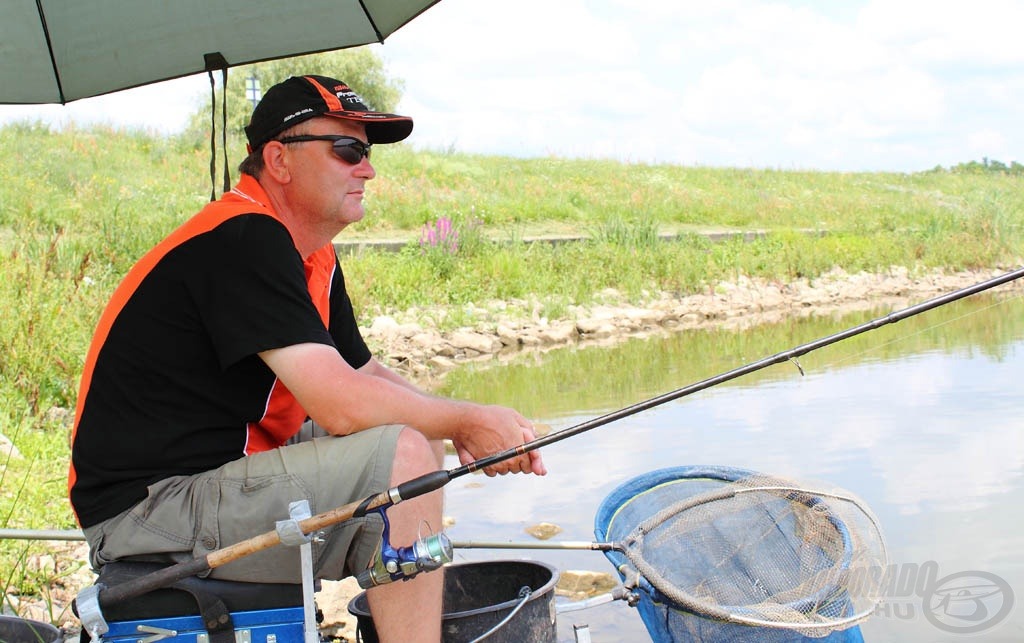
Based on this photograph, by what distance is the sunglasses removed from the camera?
106 inches

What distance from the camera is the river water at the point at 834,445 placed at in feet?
13.3

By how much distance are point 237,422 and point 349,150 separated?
28.5 inches

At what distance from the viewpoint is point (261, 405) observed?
249cm

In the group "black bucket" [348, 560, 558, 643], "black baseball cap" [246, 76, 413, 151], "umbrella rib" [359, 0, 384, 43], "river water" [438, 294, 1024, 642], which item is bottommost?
"river water" [438, 294, 1024, 642]

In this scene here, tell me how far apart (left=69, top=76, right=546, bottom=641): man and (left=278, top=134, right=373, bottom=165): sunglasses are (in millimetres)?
Result: 234

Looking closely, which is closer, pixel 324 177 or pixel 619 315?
pixel 324 177

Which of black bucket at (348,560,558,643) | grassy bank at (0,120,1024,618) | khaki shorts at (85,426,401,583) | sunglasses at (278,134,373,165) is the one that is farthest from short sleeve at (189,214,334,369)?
grassy bank at (0,120,1024,618)

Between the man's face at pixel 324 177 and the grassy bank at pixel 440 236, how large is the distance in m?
1.58

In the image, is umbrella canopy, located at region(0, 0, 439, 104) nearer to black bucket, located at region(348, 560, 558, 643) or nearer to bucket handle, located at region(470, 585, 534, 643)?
black bucket, located at region(348, 560, 558, 643)

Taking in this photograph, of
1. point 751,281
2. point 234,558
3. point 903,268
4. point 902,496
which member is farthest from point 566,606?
point 903,268

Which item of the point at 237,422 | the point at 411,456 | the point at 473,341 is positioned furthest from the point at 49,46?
the point at 473,341

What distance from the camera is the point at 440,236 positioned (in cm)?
1235

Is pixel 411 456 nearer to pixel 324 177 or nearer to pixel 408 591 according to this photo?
pixel 408 591

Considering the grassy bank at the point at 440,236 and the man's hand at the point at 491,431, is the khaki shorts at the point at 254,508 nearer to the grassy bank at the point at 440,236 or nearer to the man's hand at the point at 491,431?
the man's hand at the point at 491,431
